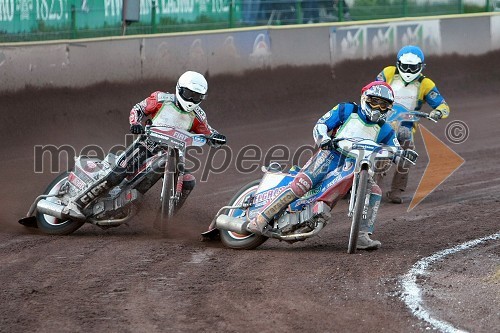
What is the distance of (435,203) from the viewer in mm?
12695

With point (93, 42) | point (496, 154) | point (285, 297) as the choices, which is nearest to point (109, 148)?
point (93, 42)

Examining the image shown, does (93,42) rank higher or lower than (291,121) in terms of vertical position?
higher

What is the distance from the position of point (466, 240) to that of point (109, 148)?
24.5 feet

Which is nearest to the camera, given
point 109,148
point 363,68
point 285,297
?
point 285,297

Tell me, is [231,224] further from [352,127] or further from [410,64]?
[410,64]

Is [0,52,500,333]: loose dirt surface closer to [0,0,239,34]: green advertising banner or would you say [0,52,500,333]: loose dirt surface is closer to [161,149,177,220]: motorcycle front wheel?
[161,149,177,220]: motorcycle front wheel

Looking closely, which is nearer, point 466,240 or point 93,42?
point 466,240

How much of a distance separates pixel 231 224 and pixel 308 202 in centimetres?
85

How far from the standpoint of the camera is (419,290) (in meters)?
7.95

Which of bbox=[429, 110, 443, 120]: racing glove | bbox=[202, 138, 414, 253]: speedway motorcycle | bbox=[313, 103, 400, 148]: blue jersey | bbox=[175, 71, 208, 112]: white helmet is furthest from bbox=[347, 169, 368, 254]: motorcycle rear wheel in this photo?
bbox=[429, 110, 443, 120]: racing glove

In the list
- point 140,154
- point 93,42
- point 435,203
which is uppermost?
point 93,42

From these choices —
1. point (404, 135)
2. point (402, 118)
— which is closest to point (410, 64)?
point (402, 118)

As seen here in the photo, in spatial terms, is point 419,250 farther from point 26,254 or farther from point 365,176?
point 26,254

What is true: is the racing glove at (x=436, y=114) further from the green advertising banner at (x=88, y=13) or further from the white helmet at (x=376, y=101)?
the green advertising banner at (x=88, y=13)
